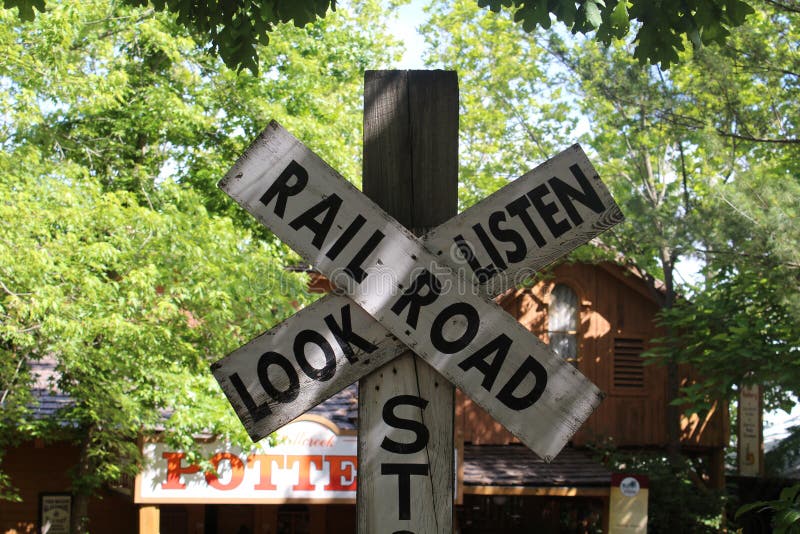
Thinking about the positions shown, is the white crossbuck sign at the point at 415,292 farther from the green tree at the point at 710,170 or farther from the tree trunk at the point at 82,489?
the tree trunk at the point at 82,489

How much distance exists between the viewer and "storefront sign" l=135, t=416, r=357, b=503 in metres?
14.3

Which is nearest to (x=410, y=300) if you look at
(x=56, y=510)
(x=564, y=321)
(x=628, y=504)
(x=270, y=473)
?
(x=270, y=473)

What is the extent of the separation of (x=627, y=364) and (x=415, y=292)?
1982 centimetres

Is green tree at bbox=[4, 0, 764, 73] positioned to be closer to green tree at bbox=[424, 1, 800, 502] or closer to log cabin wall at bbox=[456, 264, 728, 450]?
green tree at bbox=[424, 1, 800, 502]

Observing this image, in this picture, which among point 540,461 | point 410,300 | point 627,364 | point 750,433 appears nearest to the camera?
point 410,300

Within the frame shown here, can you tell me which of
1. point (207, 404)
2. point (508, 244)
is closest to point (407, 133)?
point (508, 244)

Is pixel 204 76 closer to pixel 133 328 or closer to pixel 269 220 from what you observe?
pixel 133 328

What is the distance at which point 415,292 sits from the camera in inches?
98.0

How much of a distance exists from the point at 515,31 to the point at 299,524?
1389 centimetres

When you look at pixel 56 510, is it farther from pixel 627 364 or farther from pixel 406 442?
pixel 406 442

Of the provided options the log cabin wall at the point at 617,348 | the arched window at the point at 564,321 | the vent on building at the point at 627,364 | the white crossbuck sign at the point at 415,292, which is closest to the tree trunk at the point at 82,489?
the log cabin wall at the point at 617,348

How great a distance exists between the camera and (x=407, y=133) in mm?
2697

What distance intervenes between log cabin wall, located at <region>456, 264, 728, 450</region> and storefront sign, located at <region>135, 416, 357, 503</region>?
6922 mm

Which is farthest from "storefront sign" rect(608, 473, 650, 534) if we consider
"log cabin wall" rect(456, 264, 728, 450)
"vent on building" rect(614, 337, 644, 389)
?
"vent on building" rect(614, 337, 644, 389)
